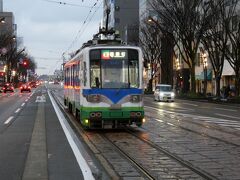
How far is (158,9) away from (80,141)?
36.3m

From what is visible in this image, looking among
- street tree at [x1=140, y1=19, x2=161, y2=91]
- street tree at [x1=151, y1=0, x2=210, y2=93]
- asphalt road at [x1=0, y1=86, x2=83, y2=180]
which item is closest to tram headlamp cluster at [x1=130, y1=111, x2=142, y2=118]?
asphalt road at [x1=0, y1=86, x2=83, y2=180]

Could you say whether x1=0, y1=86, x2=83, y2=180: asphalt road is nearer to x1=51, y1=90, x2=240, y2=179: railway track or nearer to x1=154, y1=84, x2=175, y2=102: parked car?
x1=51, y1=90, x2=240, y2=179: railway track

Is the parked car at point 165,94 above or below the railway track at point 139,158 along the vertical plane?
above

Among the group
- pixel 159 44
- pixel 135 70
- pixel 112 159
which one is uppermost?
pixel 159 44

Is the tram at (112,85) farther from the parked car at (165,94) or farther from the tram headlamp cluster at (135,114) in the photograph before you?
the parked car at (165,94)

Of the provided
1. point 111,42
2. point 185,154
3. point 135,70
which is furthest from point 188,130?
point 185,154

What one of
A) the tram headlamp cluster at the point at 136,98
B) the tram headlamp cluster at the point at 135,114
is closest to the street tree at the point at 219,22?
the tram headlamp cluster at the point at 136,98

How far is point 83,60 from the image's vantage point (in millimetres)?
19516

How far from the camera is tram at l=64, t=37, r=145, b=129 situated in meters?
18.5

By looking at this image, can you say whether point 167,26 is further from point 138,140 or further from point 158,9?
point 138,140

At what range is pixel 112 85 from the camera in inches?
733

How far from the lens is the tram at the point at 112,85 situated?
18.5m

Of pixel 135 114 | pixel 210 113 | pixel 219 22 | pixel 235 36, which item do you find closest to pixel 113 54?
pixel 135 114

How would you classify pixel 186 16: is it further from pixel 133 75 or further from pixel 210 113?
pixel 133 75
